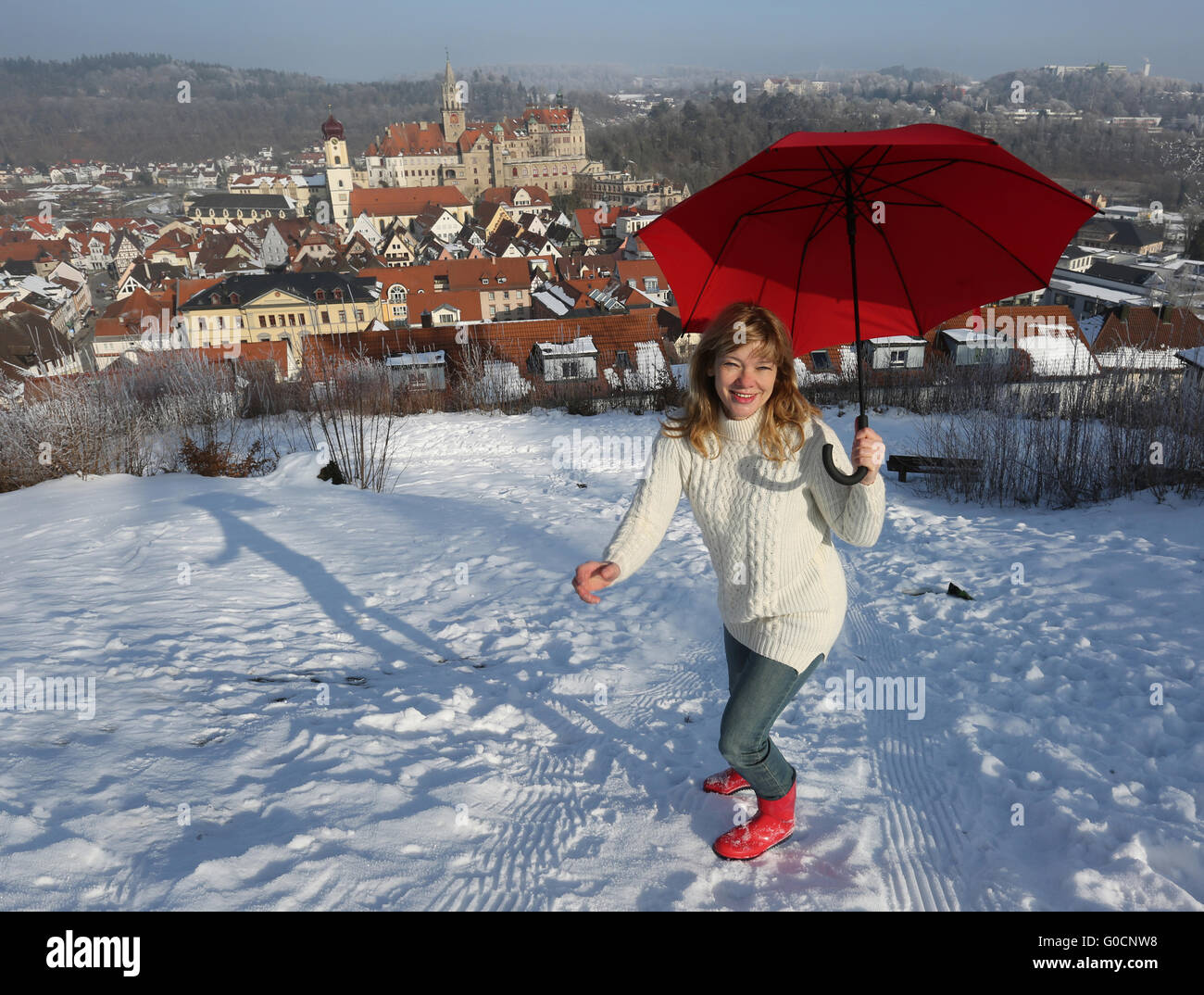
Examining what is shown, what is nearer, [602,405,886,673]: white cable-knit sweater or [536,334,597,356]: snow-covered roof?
[602,405,886,673]: white cable-knit sweater

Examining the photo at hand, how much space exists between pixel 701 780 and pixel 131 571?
4.43 meters

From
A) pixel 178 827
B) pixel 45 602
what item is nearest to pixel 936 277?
pixel 178 827

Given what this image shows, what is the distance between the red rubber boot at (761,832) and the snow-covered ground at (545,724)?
7 centimetres

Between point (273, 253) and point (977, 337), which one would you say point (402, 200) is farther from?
point (977, 337)

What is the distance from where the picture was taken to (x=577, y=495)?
876 centimetres

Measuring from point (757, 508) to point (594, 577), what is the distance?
59 centimetres

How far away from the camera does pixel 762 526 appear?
2371 mm

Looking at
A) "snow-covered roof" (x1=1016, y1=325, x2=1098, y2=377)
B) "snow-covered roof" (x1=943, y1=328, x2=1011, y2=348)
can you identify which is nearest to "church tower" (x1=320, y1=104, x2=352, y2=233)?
"snow-covered roof" (x1=943, y1=328, x2=1011, y2=348)

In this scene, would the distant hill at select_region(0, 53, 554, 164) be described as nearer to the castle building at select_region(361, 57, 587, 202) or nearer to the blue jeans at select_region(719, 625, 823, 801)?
the castle building at select_region(361, 57, 587, 202)

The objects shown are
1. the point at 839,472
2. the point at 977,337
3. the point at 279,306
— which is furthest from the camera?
the point at 279,306

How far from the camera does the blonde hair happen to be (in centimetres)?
227

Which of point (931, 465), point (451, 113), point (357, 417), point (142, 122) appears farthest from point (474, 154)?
point (142, 122)
